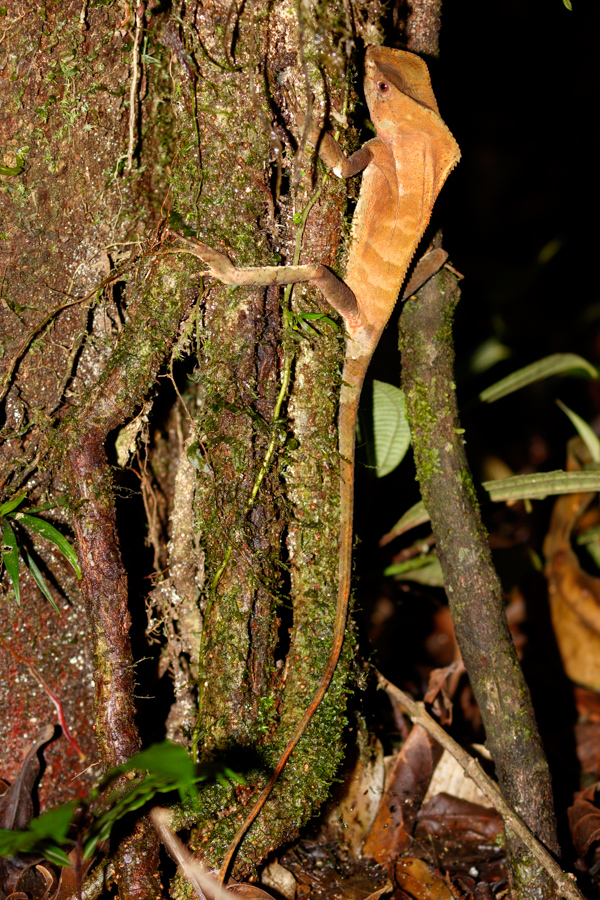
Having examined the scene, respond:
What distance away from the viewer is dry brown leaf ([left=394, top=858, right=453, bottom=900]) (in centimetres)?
227

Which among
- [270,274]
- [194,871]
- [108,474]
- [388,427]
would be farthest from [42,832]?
[388,427]

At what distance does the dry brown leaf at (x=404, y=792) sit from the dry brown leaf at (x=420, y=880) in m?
0.09

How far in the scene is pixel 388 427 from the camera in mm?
2711

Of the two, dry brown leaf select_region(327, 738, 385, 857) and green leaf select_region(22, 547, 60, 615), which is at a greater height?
green leaf select_region(22, 547, 60, 615)

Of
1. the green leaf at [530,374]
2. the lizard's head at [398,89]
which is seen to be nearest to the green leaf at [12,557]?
the lizard's head at [398,89]

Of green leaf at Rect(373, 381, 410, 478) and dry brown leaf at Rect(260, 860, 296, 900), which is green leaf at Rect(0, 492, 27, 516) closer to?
green leaf at Rect(373, 381, 410, 478)

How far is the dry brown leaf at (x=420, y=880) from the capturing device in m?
2.27

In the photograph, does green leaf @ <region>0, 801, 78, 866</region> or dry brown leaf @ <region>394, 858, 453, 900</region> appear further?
dry brown leaf @ <region>394, 858, 453, 900</region>

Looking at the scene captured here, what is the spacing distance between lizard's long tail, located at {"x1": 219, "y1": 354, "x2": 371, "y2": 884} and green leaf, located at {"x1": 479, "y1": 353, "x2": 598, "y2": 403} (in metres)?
1.11

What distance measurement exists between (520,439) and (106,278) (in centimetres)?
601

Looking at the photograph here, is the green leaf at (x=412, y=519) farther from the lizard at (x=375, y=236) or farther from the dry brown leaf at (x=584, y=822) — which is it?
the dry brown leaf at (x=584, y=822)

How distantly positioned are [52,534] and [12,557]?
150mm

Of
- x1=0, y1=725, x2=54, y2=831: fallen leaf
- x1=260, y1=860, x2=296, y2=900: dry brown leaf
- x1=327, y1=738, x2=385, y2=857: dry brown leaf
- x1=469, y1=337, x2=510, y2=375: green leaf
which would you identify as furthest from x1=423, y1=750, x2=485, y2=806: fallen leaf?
x1=469, y1=337, x2=510, y2=375: green leaf

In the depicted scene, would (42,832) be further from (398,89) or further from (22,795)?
(398,89)
